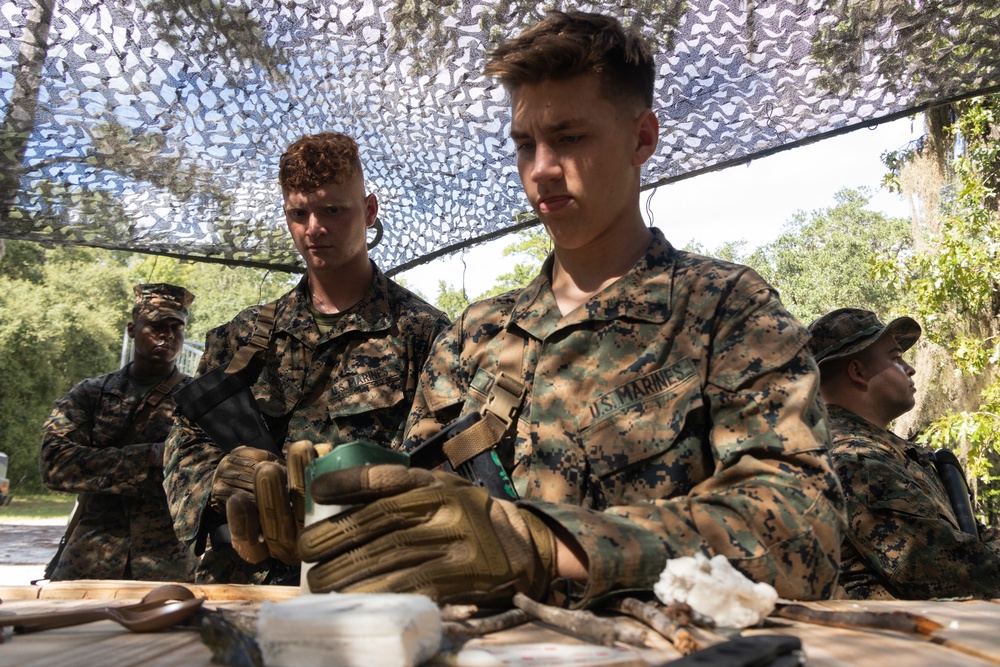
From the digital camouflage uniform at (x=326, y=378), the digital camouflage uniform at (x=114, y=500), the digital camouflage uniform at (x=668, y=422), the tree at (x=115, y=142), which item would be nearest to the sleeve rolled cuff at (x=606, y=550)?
the digital camouflage uniform at (x=668, y=422)

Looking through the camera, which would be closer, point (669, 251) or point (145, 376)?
point (669, 251)

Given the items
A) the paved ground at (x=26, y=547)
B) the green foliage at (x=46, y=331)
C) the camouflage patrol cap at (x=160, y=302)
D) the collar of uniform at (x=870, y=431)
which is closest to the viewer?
the collar of uniform at (x=870, y=431)

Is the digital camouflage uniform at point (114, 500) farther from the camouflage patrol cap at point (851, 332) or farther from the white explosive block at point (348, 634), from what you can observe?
the white explosive block at point (348, 634)

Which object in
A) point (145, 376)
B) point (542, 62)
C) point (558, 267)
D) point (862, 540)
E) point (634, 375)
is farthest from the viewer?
point (145, 376)

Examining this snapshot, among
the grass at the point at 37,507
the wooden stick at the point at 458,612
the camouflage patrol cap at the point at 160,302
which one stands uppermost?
the camouflage patrol cap at the point at 160,302

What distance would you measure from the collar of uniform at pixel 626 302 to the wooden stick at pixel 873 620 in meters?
0.80

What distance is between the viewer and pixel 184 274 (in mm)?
30047

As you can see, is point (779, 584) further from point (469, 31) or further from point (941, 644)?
point (469, 31)

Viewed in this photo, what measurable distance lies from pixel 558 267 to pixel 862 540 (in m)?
2.18

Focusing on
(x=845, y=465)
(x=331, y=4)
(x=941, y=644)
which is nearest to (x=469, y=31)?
(x=331, y=4)

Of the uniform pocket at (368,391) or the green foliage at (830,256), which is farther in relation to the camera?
the green foliage at (830,256)

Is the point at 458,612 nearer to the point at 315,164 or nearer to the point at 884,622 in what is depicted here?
the point at 884,622

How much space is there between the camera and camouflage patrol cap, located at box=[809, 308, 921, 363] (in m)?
4.30

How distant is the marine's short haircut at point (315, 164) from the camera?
3.44m
